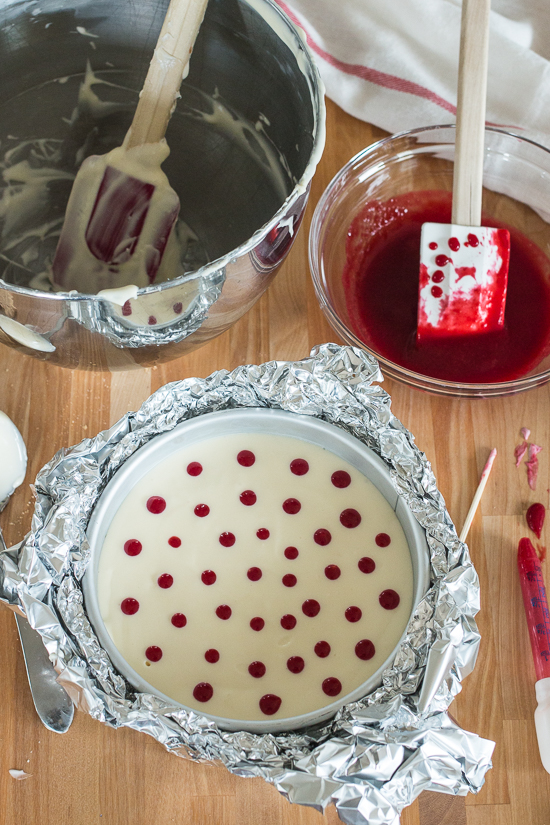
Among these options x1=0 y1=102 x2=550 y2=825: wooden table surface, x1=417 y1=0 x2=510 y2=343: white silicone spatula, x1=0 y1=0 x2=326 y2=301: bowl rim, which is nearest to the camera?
x1=0 y1=0 x2=326 y2=301: bowl rim

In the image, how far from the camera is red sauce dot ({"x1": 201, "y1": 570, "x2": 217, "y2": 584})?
682 millimetres

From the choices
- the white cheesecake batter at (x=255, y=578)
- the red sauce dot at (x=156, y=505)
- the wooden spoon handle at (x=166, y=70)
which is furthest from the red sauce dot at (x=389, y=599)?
the wooden spoon handle at (x=166, y=70)

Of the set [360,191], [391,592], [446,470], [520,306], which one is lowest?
[391,592]

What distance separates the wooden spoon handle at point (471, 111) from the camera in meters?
0.71

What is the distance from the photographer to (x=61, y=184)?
2.61ft

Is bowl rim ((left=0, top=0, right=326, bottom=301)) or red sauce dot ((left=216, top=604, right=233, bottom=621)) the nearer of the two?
bowl rim ((left=0, top=0, right=326, bottom=301))

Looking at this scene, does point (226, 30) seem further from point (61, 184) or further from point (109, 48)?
point (61, 184)

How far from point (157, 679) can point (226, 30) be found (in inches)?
22.3

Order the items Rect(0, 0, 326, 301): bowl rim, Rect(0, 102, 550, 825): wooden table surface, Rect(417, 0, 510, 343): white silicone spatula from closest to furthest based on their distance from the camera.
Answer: Rect(0, 0, 326, 301): bowl rim
Rect(0, 102, 550, 825): wooden table surface
Rect(417, 0, 510, 343): white silicone spatula

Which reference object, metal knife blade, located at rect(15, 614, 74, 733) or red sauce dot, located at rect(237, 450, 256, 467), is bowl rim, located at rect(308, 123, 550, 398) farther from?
metal knife blade, located at rect(15, 614, 74, 733)

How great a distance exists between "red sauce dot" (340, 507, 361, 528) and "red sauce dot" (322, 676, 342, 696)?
0.44ft

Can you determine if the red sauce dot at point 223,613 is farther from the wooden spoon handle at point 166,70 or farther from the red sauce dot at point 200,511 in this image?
the wooden spoon handle at point 166,70

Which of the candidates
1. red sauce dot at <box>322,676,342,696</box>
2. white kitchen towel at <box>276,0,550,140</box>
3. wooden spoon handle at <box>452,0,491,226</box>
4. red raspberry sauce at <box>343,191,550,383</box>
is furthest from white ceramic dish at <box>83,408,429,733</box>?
white kitchen towel at <box>276,0,550,140</box>

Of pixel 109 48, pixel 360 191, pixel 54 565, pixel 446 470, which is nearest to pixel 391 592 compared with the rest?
pixel 446 470
